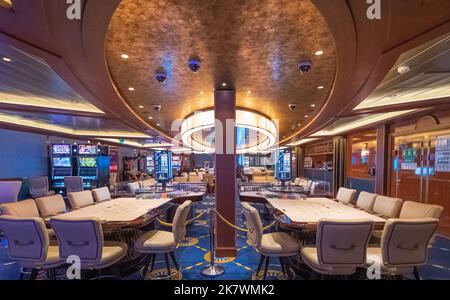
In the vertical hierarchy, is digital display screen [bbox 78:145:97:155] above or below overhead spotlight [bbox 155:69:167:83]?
below

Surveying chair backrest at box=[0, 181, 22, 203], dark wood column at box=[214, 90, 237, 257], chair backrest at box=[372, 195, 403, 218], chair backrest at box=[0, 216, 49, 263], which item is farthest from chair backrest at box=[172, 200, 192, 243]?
chair backrest at box=[0, 181, 22, 203]

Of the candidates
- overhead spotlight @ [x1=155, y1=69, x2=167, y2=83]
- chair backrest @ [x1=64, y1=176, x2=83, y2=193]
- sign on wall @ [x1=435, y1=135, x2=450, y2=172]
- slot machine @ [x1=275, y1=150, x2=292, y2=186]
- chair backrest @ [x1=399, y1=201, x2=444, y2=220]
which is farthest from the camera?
chair backrest @ [x1=64, y1=176, x2=83, y2=193]

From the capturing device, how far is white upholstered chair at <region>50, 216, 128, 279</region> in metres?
2.10

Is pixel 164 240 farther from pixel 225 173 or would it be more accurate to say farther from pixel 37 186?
pixel 37 186

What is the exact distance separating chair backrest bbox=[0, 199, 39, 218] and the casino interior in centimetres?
2

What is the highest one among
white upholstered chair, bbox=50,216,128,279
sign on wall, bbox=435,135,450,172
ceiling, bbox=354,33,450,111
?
ceiling, bbox=354,33,450,111

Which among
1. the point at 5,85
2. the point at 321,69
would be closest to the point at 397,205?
the point at 321,69

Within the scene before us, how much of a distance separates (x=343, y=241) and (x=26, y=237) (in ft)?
9.47

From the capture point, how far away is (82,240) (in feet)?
7.09

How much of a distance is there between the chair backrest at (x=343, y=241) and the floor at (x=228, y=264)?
106 centimetres

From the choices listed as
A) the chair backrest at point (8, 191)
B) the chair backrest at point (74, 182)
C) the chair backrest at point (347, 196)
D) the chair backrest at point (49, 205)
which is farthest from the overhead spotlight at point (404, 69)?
the chair backrest at point (74, 182)

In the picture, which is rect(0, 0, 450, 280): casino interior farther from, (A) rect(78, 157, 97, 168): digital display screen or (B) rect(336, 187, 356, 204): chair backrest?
(A) rect(78, 157, 97, 168): digital display screen

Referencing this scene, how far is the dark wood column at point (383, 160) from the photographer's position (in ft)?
22.4
